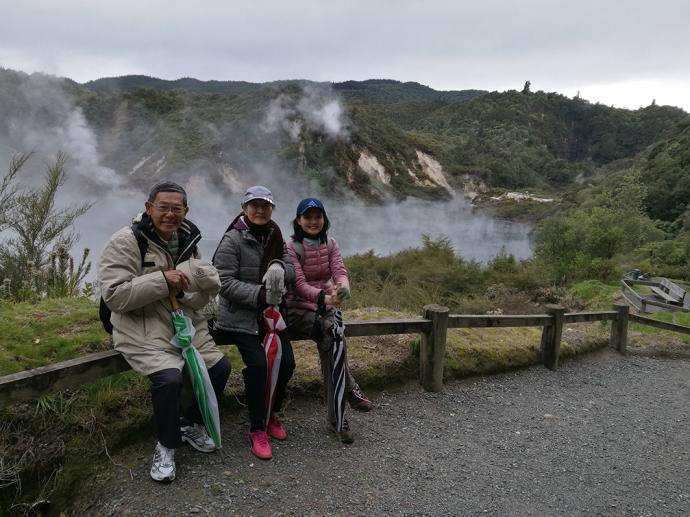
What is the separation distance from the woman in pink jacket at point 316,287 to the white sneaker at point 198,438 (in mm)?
792

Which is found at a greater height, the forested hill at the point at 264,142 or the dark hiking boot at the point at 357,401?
the forested hill at the point at 264,142

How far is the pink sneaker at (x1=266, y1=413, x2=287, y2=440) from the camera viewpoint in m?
3.16

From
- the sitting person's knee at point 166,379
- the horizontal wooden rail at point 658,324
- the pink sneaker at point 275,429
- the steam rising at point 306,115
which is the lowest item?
the horizontal wooden rail at point 658,324

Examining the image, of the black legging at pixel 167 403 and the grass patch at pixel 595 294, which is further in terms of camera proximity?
the grass patch at pixel 595 294

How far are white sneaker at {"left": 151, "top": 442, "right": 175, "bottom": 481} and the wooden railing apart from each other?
501 millimetres

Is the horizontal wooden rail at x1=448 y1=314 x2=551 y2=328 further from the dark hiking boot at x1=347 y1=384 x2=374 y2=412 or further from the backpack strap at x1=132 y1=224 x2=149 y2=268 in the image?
the backpack strap at x1=132 y1=224 x2=149 y2=268

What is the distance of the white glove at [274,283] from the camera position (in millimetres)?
2850

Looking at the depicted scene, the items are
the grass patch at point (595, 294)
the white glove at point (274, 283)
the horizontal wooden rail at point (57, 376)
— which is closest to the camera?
the horizontal wooden rail at point (57, 376)

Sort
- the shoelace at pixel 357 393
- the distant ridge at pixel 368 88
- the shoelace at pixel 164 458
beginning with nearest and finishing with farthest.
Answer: the shoelace at pixel 164 458, the shoelace at pixel 357 393, the distant ridge at pixel 368 88

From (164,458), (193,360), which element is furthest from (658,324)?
(164,458)

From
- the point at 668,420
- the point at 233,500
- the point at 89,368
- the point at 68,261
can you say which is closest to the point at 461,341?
the point at 668,420

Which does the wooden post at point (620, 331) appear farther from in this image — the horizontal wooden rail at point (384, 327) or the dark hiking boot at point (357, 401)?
the dark hiking boot at point (357, 401)

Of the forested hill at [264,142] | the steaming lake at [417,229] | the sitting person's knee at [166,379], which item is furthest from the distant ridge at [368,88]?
the sitting person's knee at [166,379]

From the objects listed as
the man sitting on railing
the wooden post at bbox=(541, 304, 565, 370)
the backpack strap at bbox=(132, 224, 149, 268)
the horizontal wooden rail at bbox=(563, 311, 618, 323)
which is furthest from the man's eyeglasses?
the horizontal wooden rail at bbox=(563, 311, 618, 323)
